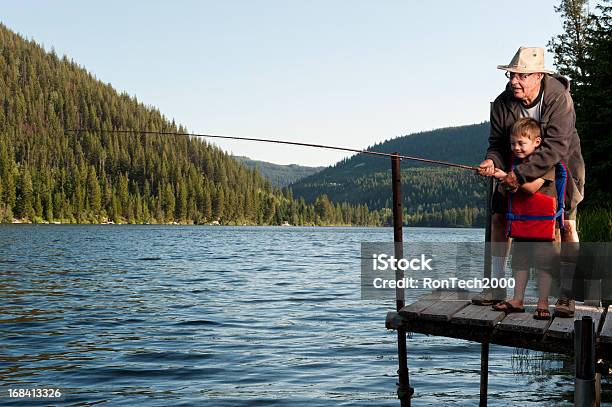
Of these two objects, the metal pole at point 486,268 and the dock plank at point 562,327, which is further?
the metal pole at point 486,268

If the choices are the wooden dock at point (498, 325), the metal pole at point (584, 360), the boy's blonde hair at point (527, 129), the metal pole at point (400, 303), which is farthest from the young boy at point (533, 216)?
the metal pole at point (400, 303)

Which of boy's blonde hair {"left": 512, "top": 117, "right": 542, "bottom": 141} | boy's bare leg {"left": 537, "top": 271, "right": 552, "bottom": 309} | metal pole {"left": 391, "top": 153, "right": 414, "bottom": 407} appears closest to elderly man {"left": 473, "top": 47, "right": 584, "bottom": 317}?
boy's blonde hair {"left": 512, "top": 117, "right": 542, "bottom": 141}

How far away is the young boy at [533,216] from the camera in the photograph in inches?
299

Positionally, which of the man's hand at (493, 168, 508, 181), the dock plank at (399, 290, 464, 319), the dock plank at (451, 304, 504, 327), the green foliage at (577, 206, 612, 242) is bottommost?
the dock plank at (451, 304, 504, 327)

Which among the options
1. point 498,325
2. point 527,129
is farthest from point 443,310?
point 527,129

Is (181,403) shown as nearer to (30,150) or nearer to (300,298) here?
(300,298)

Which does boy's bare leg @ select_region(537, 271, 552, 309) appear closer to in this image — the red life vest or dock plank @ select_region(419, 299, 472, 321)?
the red life vest

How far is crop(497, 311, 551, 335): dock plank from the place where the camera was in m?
7.06

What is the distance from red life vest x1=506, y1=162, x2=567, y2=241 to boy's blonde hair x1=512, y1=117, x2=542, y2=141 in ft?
1.62

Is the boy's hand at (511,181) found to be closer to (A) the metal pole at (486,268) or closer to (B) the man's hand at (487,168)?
(B) the man's hand at (487,168)

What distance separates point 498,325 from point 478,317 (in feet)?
0.79

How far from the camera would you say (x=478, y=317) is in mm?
7480

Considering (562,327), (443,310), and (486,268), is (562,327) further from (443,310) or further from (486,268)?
(486,268)

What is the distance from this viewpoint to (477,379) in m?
13.6
